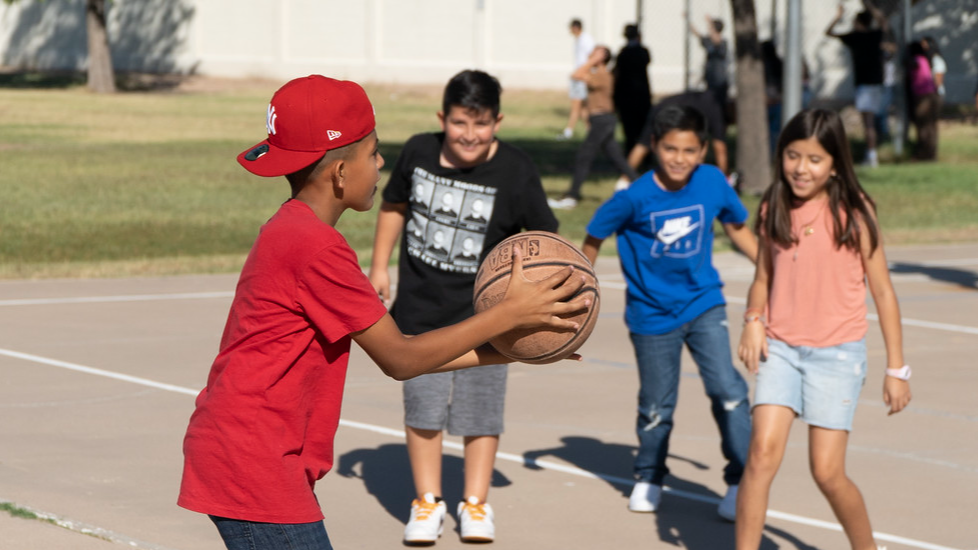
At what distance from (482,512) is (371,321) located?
277 centimetres

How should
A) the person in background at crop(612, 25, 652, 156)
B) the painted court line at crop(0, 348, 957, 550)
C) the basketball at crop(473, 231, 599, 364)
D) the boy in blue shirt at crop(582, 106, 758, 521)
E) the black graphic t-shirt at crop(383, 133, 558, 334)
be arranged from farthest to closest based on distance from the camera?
the person in background at crop(612, 25, 652, 156), the boy in blue shirt at crop(582, 106, 758, 521), the painted court line at crop(0, 348, 957, 550), the black graphic t-shirt at crop(383, 133, 558, 334), the basketball at crop(473, 231, 599, 364)

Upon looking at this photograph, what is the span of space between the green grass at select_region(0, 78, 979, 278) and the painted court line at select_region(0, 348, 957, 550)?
12.7 feet

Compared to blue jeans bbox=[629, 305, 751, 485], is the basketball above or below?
above

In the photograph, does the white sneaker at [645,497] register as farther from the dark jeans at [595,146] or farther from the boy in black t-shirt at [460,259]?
the dark jeans at [595,146]

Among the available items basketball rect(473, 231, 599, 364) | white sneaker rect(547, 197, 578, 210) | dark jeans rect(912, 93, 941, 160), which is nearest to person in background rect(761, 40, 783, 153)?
dark jeans rect(912, 93, 941, 160)

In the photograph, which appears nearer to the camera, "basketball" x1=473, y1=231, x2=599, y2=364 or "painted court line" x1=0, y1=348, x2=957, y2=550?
"basketball" x1=473, y1=231, x2=599, y2=364

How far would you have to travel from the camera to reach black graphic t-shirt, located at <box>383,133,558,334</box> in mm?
5910

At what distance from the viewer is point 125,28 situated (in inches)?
2240

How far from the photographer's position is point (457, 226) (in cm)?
595

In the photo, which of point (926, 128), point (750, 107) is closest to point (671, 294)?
point (750, 107)

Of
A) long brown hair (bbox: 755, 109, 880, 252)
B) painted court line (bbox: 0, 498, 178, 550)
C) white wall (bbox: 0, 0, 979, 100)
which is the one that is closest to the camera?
→ long brown hair (bbox: 755, 109, 880, 252)

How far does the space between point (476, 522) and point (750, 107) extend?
15576mm

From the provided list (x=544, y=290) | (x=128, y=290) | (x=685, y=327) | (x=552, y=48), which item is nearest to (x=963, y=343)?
(x=685, y=327)

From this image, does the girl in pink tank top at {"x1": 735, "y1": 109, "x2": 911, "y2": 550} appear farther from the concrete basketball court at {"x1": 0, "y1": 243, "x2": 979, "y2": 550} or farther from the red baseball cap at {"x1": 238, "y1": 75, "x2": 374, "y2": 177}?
the red baseball cap at {"x1": 238, "y1": 75, "x2": 374, "y2": 177}
